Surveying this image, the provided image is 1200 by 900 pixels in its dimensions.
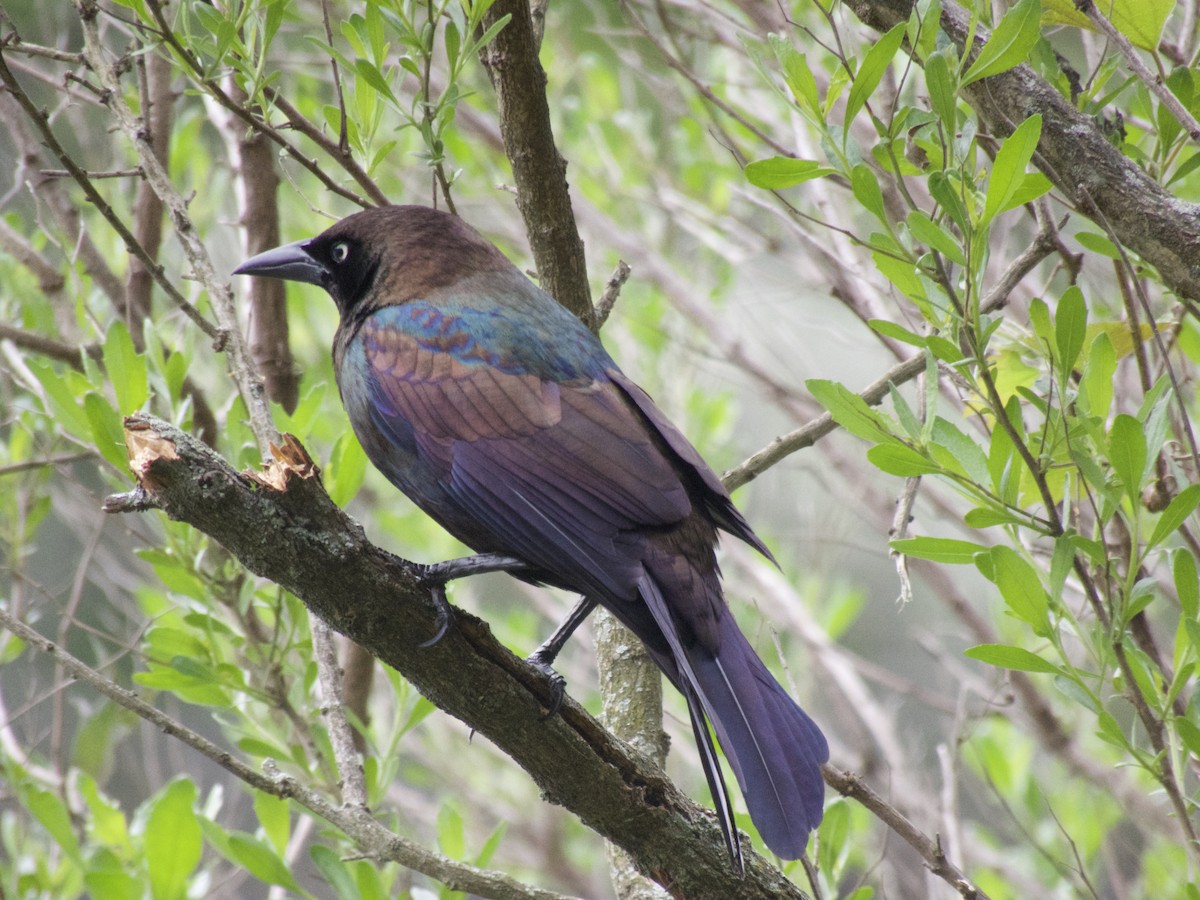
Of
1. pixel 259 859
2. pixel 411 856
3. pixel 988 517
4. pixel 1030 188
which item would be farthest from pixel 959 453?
pixel 259 859

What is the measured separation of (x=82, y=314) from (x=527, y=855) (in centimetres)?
342

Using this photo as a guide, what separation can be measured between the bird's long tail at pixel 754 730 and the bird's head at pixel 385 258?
1197 millimetres

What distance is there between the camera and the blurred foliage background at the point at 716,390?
89.7 inches

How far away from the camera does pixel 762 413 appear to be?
9.17m

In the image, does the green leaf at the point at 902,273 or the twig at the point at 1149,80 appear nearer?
the twig at the point at 1149,80

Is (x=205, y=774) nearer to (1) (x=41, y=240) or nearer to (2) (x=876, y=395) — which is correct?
(1) (x=41, y=240)

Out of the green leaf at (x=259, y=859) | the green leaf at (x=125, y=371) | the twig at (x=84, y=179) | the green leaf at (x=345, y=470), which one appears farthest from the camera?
the green leaf at (x=345, y=470)

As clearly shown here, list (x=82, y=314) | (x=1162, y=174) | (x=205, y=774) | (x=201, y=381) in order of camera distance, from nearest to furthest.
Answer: (x=1162, y=174)
(x=82, y=314)
(x=201, y=381)
(x=205, y=774)

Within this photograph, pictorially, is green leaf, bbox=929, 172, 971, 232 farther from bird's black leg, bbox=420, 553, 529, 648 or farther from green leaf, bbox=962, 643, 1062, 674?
bird's black leg, bbox=420, 553, 529, 648

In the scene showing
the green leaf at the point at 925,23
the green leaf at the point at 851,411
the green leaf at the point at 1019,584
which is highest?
the green leaf at the point at 925,23

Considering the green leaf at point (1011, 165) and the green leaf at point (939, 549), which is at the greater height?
the green leaf at point (1011, 165)

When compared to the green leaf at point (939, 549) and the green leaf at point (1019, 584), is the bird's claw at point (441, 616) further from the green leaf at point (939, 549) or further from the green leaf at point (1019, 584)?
the green leaf at point (1019, 584)

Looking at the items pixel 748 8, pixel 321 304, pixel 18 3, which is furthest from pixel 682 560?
pixel 18 3

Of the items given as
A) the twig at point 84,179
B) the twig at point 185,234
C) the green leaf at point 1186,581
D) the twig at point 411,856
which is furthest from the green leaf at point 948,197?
the twig at point 84,179
